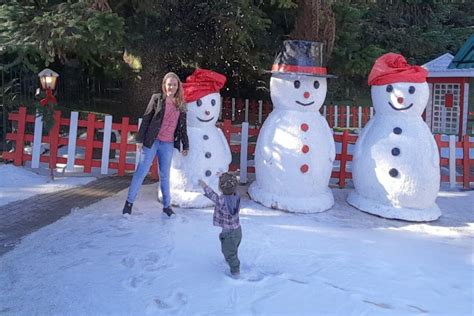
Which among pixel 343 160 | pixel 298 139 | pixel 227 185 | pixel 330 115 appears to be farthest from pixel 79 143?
pixel 330 115

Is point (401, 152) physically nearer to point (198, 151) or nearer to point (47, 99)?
point (198, 151)

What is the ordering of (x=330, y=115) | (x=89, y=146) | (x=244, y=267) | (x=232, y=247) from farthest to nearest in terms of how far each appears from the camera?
(x=330, y=115), (x=89, y=146), (x=244, y=267), (x=232, y=247)

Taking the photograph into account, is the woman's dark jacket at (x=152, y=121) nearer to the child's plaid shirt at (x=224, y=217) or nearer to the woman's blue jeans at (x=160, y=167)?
the woman's blue jeans at (x=160, y=167)

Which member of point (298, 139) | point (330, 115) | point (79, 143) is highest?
point (330, 115)

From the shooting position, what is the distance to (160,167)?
590 cm

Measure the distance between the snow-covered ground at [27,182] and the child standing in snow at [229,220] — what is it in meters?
3.65

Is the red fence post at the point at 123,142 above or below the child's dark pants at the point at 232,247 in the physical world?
above

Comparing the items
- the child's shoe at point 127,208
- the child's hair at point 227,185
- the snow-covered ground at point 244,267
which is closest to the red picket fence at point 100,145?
the snow-covered ground at point 244,267

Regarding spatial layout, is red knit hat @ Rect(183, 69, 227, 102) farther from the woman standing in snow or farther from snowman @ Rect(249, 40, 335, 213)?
snowman @ Rect(249, 40, 335, 213)

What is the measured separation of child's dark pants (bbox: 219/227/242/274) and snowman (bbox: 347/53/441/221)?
274cm

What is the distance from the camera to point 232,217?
407 cm

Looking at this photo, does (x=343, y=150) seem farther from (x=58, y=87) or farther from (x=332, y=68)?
(x=58, y=87)

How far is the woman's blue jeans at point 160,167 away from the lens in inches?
226

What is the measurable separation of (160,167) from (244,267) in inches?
82.9
